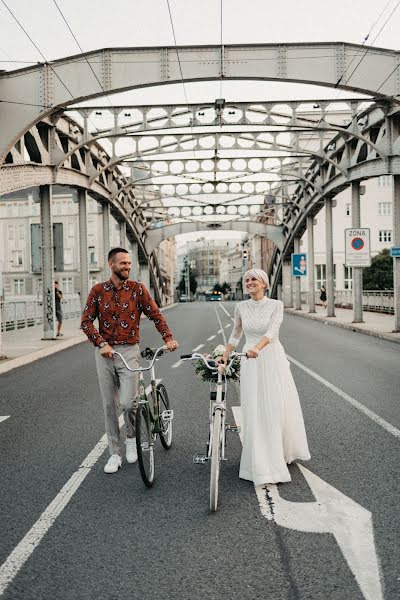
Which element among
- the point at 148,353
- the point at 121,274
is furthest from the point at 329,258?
the point at 148,353

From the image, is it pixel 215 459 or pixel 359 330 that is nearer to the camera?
pixel 215 459

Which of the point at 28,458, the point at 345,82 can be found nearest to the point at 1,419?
the point at 28,458

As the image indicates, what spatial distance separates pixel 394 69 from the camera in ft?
59.6

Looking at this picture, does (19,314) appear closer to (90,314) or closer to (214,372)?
(90,314)

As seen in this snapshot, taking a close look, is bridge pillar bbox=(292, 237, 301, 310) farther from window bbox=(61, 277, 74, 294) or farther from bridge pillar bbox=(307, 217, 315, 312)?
window bbox=(61, 277, 74, 294)

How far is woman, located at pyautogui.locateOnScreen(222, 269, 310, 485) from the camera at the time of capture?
5.07 metres

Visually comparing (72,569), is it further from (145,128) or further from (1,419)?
(145,128)

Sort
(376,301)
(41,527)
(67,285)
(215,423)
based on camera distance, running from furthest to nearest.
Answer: (67,285) → (376,301) → (215,423) → (41,527)

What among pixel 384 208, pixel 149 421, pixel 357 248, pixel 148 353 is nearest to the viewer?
pixel 149 421

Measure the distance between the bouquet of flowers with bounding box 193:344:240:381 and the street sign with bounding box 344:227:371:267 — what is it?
20.2 meters

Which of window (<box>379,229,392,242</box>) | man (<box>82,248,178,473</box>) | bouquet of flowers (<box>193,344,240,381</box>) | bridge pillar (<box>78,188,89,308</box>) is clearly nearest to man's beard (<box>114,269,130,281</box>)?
man (<box>82,248,178,473</box>)

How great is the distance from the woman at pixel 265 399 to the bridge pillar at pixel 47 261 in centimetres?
1641

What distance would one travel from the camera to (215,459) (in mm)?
4473

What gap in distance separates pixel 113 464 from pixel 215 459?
4.66 ft
